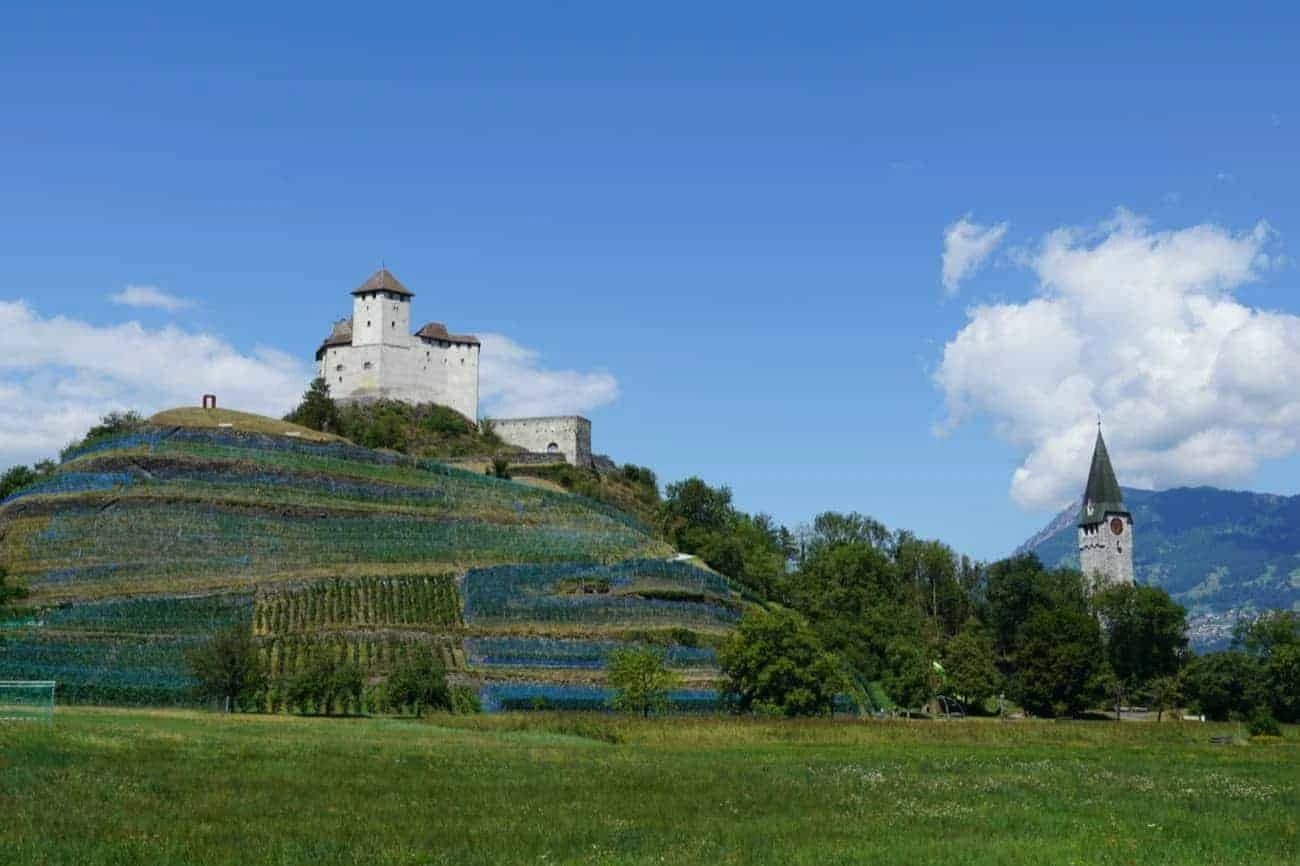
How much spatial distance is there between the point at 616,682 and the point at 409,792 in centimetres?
4752

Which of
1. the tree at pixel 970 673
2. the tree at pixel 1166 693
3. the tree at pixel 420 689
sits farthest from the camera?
the tree at pixel 1166 693

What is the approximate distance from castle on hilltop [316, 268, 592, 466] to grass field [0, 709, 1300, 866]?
4736 inches

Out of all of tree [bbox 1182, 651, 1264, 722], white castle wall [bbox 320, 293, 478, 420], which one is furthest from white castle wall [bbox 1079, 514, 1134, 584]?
white castle wall [bbox 320, 293, 478, 420]

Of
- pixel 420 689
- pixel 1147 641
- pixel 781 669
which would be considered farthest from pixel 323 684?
pixel 1147 641

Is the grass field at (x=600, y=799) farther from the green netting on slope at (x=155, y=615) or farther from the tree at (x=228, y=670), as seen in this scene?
the green netting on slope at (x=155, y=615)

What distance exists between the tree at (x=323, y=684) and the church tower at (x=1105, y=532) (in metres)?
127

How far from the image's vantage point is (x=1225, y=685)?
382 feet

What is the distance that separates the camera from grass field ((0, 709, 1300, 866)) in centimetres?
2827

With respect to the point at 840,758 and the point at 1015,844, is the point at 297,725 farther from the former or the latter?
the point at 1015,844

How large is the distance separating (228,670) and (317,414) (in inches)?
3427

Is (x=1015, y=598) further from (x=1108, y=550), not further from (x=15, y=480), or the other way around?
(x=15, y=480)

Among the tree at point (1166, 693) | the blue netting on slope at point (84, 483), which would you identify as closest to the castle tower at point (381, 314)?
the blue netting on slope at point (84, 483)

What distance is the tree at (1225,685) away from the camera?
11425 cm

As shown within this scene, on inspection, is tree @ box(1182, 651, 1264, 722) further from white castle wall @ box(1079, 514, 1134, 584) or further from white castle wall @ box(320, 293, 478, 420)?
white castle wall @ box(320, 293, 478, 420)
